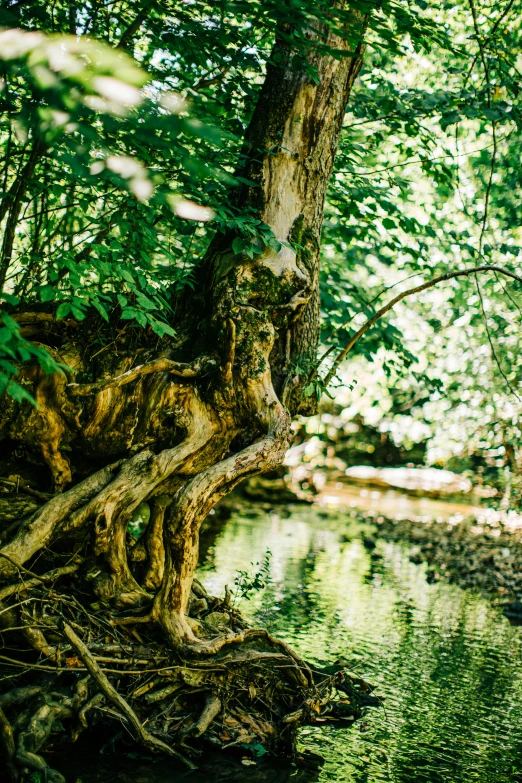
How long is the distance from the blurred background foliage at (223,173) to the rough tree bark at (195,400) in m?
0.26

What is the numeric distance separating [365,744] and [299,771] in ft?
2.41

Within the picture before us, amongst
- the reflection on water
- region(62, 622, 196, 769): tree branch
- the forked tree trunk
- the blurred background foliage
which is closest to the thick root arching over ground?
region(62, 622, 196, 769): tree branch

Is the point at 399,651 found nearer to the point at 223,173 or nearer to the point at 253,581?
the point at 253,581

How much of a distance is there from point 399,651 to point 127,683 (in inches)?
146

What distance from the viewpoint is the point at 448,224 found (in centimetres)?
1055

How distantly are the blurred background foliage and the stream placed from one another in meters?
2.85

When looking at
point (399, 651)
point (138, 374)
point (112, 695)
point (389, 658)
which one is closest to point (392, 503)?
point (399, 651)

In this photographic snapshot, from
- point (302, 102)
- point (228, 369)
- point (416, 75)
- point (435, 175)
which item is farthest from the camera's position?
point (416, 75)

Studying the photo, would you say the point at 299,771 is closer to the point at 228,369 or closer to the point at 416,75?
the point at 228,369

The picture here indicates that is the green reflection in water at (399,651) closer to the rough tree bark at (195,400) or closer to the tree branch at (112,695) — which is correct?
the rough tree bark at (195,400)

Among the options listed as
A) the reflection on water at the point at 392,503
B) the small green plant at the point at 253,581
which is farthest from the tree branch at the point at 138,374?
the reflection on water at the point at 392,503

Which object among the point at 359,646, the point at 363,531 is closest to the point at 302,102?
the point at 359,646

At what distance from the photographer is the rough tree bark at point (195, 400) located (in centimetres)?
468

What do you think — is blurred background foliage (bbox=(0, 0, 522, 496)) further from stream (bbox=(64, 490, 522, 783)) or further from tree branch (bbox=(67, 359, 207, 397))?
stream (bbox=(64, 490, 522, 783))
